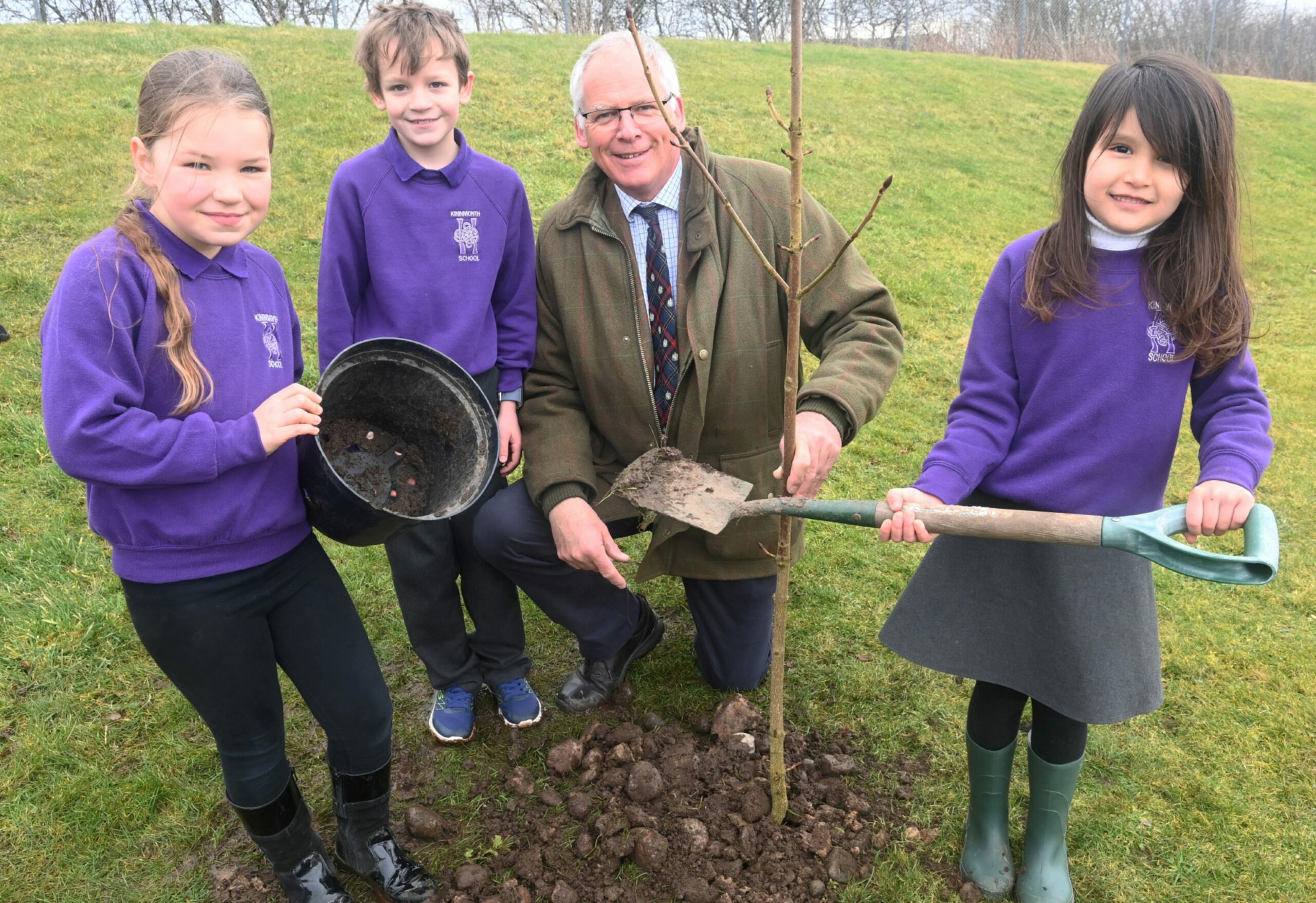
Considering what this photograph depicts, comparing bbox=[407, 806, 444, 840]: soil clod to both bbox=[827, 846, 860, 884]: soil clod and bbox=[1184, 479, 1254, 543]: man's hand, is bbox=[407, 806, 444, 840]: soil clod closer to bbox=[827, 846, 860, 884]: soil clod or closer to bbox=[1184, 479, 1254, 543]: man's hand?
bbox=[827, 846, 860, 884]: soil clod

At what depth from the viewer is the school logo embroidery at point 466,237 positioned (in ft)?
8.45

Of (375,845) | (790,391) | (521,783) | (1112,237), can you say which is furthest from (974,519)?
(375,845)

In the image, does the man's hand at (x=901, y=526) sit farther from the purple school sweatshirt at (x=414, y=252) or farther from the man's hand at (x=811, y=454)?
the purple school sweatshirt at (x=414, y=252)

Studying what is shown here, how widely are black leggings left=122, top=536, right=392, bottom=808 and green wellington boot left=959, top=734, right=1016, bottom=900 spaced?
1410 millimetres

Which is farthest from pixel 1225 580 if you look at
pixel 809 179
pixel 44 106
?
pixel 44 106

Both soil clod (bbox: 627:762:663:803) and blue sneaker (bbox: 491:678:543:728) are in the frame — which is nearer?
soil clod (bbox: 627:762:663:803)

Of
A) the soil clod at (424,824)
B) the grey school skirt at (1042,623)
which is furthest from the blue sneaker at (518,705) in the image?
the grey school skirt at (1042,623)

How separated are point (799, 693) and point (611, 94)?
1.85 meters

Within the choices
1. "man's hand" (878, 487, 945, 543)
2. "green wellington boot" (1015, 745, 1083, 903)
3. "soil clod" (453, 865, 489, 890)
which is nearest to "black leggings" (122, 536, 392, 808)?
"soil clod" (453, 865, 489, 890)

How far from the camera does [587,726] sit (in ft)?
9.32

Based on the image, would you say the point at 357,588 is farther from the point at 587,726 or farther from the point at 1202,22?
the point at 1202,22

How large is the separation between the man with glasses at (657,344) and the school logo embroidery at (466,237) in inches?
9.0

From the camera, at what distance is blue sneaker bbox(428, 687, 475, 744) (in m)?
2.79

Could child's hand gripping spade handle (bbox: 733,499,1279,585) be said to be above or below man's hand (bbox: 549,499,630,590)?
above
